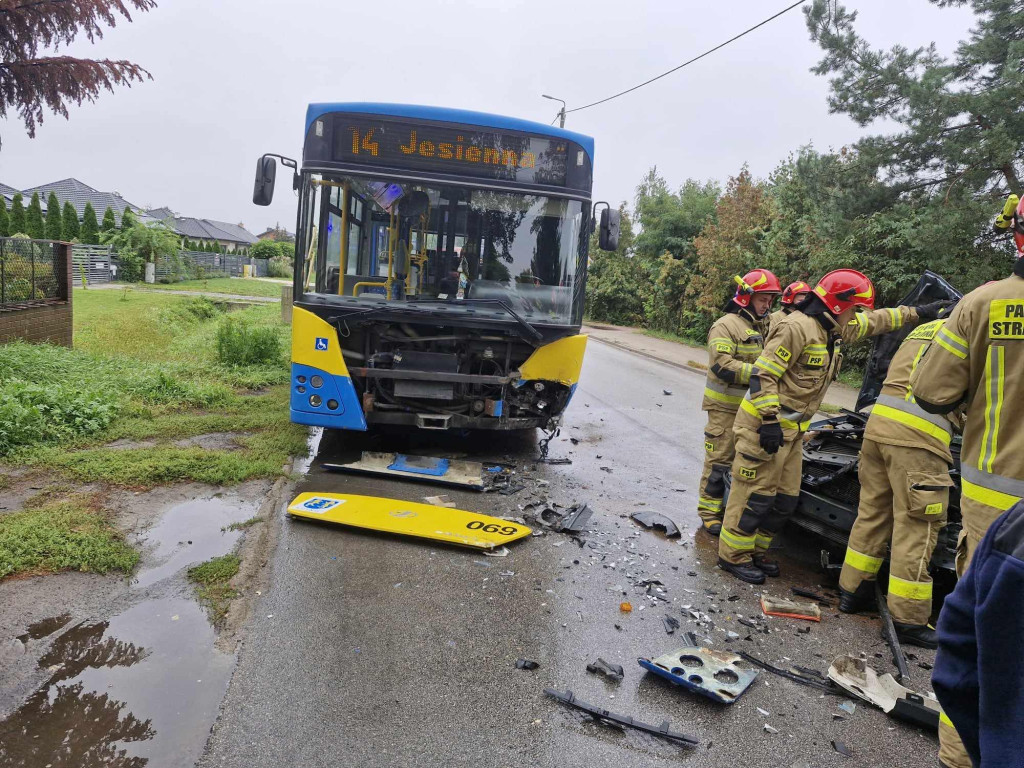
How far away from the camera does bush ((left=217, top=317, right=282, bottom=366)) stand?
11.7m

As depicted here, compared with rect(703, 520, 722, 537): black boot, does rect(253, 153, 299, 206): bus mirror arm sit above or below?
above

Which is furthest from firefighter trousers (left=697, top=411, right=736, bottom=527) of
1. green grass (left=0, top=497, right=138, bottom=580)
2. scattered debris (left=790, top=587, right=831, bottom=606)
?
green grass (left=0, top=497, right=138, bottom=580)

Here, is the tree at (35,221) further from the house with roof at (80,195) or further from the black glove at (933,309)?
the black glove at (933,309)

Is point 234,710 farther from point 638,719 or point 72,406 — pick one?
point 72,406

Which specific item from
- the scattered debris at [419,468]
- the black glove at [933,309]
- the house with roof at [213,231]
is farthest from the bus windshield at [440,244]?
the house with roof at [213,231]

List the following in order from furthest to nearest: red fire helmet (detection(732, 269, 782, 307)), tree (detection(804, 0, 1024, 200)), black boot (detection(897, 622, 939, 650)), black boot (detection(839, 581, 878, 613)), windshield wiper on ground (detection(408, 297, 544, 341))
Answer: tree (detection(804, 0, 1024, 200)) < windshield wiper on ground (detection(408, 297, 544, 341)) < red fire helmet (detection(732, 269, 782, 307)) < black boot (detection(839, 581, 878, 613)) < black boot (detection(897, 622, 939, 650))

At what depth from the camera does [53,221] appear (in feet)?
113

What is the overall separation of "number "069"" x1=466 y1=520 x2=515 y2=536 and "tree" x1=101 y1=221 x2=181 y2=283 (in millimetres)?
33257

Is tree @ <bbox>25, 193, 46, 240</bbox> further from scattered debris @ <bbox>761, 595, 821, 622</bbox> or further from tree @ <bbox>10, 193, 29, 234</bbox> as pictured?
scattered debris @ <bbox>761, 595, 821, 622</bbox>

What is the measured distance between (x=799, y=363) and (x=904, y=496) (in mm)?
1205

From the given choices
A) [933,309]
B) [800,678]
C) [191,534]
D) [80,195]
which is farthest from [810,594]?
[80,195]

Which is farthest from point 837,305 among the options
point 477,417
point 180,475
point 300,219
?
point 180,475

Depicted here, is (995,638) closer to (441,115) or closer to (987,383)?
(987,383)

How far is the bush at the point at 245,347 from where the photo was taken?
11.7 meters
